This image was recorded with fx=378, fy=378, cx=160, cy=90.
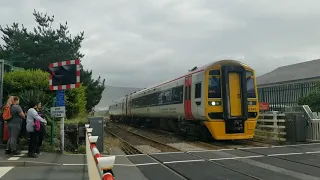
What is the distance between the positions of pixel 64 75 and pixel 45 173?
12.4 feet

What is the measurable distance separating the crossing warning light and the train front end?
5.46 metres

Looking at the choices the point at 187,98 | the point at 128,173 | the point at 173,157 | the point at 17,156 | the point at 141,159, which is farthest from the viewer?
the point at 187,98

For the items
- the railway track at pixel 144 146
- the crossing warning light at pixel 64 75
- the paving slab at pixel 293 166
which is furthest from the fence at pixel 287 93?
the crossing warning light at pixel 64 75

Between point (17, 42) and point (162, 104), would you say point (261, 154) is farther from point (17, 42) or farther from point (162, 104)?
point (17, 42)

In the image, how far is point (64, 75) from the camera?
11.2 meters

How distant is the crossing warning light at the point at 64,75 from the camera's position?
11.1 meters

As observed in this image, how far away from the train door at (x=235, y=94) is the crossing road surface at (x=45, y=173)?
734 centimetres

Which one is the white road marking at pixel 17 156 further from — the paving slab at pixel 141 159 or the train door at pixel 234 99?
the train door at pixel 234 99

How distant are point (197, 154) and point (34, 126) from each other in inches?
186

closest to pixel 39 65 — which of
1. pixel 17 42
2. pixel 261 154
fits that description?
pixel 17 42

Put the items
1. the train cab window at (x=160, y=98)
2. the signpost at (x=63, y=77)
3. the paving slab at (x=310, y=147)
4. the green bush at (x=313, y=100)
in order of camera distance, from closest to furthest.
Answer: the signpost at (x=63, y=77), the paving slab at (x=310, y=147), the green bush at (x=313, y=100), the train cab window at (x=160, y=98)

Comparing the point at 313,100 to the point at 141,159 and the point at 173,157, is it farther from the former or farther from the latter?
the point at 141,159

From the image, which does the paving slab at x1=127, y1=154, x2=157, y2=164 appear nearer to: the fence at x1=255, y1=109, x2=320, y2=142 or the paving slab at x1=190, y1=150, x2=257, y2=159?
the paving slab at x1=190, y1=150, x2=257, y2=159

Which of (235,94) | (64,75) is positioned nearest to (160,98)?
(235,94)
